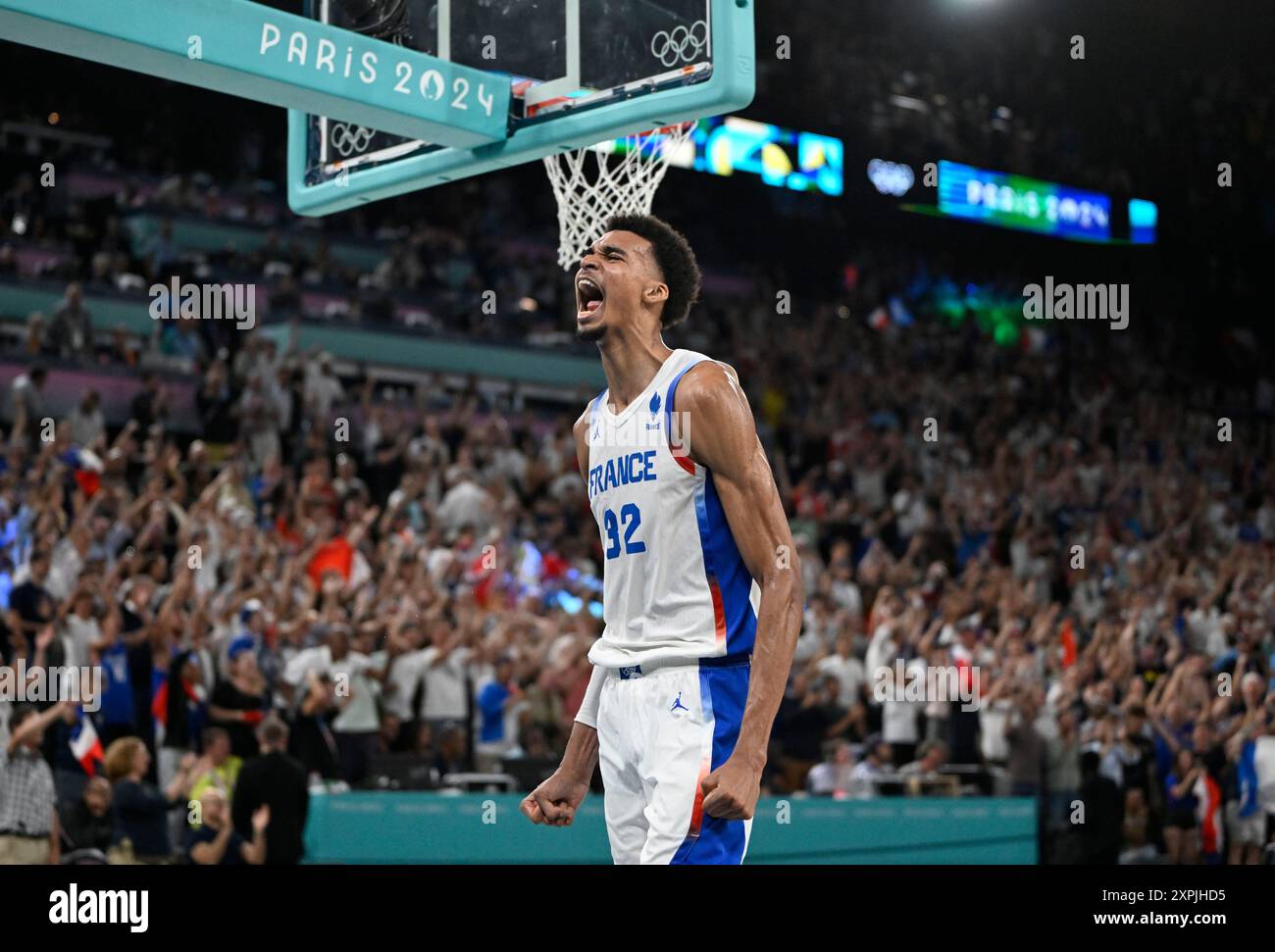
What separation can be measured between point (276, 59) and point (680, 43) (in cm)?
130

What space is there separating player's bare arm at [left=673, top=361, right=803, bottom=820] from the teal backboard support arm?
6.25ft

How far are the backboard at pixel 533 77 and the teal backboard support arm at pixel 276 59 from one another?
3 cm

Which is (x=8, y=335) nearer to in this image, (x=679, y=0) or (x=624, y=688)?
(x=679, y=0)

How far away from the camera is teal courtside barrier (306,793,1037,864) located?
9578 mm

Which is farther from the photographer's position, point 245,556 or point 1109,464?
point 1109,464

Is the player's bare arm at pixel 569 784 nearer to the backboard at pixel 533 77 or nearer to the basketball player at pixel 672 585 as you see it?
the basketball player at pixel 672 585

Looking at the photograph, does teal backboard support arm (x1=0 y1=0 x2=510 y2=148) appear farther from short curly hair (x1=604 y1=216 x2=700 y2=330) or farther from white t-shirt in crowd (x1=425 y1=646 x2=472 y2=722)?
white t-shirt in crowd (x1=425 y1=646 x2=472 y2=722)

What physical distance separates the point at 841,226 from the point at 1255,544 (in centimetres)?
Answer: 955

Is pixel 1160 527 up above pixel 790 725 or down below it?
above

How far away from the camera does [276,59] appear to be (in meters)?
5.23

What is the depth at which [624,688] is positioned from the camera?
13.8 ft

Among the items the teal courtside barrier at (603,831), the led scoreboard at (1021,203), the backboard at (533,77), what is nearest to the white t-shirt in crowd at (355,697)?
the teal courtside barrier at (603,831)

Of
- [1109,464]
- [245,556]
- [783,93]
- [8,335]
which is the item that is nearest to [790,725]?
[245,556]

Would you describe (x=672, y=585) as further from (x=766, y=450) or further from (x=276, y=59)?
(x=766, y=450)
